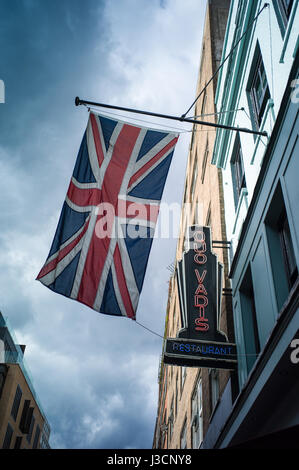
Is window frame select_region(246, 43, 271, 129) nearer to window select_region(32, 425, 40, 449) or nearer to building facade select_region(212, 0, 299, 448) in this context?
building facade select_region(212, 0, 299, 448)

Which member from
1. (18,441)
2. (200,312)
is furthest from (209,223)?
(18,441)

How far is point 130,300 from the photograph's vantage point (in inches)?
278

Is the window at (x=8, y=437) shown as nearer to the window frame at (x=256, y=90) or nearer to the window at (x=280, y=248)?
the window at (x=280, y=248)

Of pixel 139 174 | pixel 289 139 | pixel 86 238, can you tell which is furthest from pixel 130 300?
pixel 289 139

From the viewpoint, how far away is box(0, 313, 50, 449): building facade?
40.3 metres

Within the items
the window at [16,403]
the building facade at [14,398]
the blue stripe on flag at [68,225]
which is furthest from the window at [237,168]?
the window at [16,403]

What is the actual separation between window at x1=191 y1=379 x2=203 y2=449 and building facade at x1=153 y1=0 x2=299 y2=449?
6.62 feet

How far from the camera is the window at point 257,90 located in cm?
910

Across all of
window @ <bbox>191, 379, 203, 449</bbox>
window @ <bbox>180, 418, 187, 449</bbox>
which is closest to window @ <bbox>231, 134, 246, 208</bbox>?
window @ <bbox>191, 379, 203, 449</bbox>

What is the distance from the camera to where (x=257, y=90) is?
9.88m

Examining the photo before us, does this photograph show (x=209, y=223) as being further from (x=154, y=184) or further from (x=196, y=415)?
(x=196, y=415)
